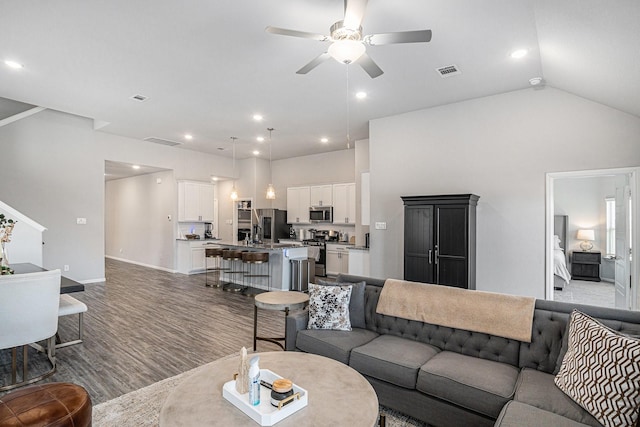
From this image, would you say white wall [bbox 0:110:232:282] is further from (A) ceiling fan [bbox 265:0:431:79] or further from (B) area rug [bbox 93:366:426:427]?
(A) ceiling fan [bbox 265:0:431:79]

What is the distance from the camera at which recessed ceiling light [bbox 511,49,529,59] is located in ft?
11.7

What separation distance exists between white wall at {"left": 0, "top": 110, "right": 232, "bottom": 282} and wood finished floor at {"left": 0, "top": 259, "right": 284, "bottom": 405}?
92 centimetres

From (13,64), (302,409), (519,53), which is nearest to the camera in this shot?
(302,409)

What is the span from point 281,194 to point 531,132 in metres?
6.80

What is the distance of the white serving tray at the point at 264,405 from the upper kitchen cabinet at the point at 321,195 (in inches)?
272

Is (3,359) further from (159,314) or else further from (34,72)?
(34,72)

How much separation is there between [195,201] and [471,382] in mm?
8399

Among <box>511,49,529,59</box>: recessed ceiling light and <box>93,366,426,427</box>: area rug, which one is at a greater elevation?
<box>511,49,529,59</box>: recessed ceiling light

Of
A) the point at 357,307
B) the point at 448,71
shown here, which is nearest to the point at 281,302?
the point at 357,307

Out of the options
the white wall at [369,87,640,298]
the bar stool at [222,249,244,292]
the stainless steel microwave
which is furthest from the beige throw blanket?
the stainless steel microwave

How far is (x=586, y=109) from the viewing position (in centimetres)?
422

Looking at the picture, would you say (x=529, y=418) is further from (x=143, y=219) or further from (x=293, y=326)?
(x=143, y=219)

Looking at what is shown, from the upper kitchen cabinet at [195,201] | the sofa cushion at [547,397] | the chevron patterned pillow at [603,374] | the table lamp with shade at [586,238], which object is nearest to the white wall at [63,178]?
the upper kitchen cabinet at [195,201]

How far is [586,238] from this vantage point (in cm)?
811
